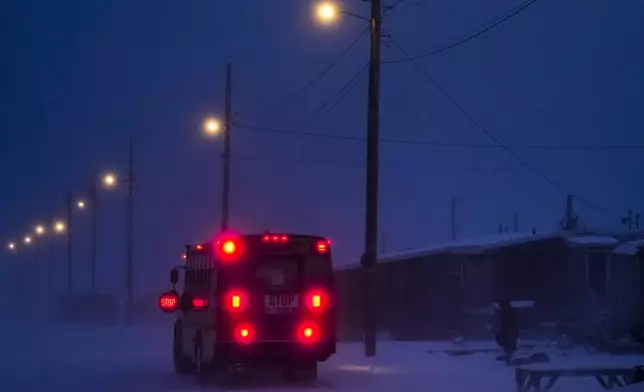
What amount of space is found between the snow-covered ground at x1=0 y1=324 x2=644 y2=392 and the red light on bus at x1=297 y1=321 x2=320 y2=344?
2.85 ft

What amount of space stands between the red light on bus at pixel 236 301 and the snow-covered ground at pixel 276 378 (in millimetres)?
1642

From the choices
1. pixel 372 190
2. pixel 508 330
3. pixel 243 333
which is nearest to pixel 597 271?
pixel 508 330

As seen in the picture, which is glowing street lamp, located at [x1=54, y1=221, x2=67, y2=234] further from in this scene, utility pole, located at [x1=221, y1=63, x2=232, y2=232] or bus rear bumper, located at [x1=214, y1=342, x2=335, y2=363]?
bus rear bumper, located at [x1=214, y1=342, x2=335, y2=363]

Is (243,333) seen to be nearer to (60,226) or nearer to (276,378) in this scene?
(276,378)

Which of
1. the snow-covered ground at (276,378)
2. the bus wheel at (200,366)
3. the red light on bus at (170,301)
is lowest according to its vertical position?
the snow-covered ground at (276,378)

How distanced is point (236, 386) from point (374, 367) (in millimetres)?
4942

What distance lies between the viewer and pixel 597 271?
128 ft

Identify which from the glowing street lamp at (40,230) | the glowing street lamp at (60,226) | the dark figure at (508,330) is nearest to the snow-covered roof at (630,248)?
the dark figure at (508,330)

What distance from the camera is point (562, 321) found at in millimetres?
39250

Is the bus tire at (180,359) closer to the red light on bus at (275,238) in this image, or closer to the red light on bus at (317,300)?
the red light on bus at (317,300)

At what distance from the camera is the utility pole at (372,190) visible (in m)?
27.5

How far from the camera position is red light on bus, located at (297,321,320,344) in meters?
20.6

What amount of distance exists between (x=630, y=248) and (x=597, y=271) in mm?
3016

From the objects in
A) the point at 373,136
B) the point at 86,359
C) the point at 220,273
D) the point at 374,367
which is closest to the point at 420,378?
the point at 374,367
